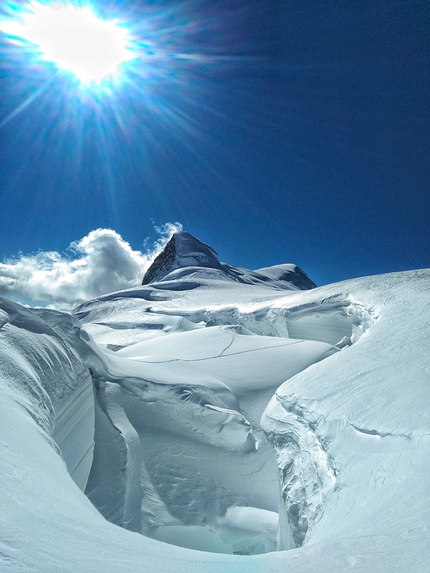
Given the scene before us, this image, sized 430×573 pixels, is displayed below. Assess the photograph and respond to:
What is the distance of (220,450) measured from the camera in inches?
195

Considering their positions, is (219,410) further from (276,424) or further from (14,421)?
(14,421)

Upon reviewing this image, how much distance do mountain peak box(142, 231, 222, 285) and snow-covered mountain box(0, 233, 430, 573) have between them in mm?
26443

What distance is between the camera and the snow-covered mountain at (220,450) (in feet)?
5.01

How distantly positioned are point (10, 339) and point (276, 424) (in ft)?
10.0

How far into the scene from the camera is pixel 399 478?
195cm

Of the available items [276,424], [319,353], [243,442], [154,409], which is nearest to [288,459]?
[276,424]

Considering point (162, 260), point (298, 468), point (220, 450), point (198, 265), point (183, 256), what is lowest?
point (298, 468)

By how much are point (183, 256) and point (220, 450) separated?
32.5 meters

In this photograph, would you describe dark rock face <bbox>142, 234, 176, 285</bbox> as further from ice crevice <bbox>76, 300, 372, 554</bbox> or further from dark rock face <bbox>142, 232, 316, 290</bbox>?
ice crevice <bbox>76, 300, 372, 554</bbox>

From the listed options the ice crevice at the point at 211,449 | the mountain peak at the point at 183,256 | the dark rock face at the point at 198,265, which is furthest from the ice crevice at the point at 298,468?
the mountain peak at the point at 183,256

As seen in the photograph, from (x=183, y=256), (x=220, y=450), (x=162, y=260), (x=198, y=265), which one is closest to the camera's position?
(x=220, y=450)

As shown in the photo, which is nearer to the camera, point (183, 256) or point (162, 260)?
point (183, 256)

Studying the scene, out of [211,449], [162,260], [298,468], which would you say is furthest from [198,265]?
[298,468]

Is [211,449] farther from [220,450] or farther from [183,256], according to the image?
[183,256]
